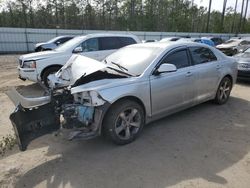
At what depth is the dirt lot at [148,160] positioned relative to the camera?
321cm

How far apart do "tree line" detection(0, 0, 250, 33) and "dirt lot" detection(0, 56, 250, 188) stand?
3358cm

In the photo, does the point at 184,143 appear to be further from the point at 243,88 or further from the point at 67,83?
the point at 243,88

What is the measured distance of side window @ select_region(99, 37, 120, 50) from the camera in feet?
29.0

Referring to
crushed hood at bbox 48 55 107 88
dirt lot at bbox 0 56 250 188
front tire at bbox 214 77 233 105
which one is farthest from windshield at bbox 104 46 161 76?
Answer: front tire at bbox 214 77 233 105

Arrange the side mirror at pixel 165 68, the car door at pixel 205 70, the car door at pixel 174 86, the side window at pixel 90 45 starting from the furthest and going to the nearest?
the side window at pixel 90 45
the car door at pixel 205 70
the car door at pixel 174 86
the side mirror at pixel 165 68

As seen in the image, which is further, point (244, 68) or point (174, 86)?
point (244, 68)

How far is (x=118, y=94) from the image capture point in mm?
3814

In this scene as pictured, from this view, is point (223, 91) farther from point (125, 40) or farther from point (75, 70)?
point (125, 40)

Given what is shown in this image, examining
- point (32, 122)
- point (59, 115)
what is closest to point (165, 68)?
point (59, 115)

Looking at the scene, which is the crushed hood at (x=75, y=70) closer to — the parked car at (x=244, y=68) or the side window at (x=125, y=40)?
the side window at (x=125, y=40)

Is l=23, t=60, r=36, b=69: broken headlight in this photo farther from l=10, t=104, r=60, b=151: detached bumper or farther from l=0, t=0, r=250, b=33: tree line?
l=0, t=0, r=250, b=33: tree line

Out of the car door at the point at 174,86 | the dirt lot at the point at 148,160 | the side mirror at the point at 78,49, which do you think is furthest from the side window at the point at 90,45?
the car door at the point at 174,86

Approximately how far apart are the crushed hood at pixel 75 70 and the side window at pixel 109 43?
4.34m

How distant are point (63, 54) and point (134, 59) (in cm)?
399
